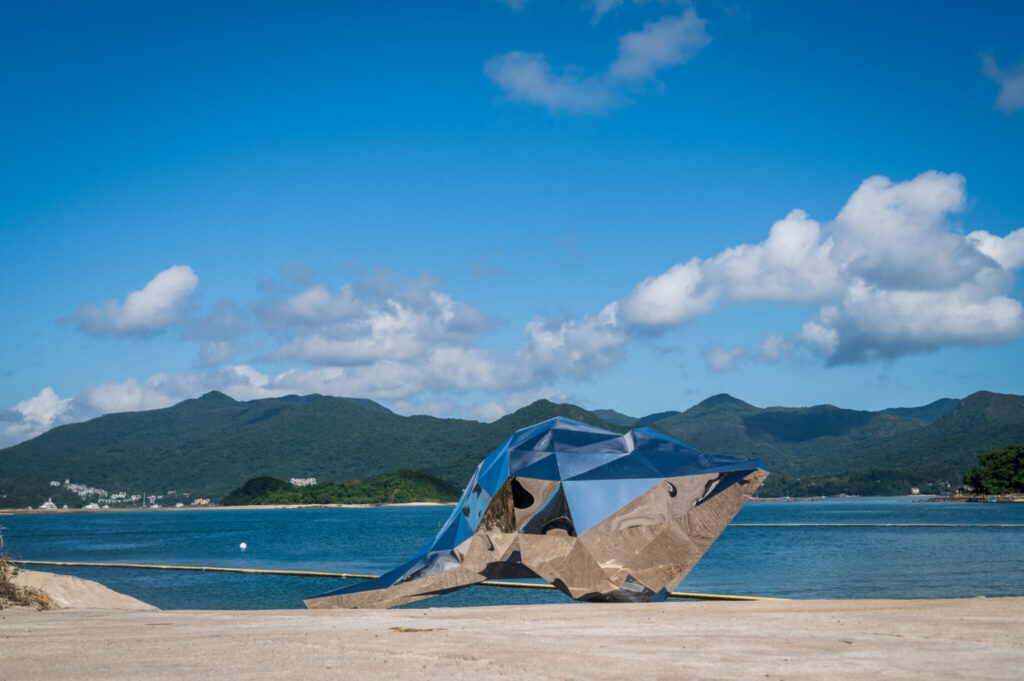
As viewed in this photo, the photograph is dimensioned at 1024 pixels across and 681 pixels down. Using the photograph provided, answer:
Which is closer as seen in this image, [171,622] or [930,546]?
[171,622]

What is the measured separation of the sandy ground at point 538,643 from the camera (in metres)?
9.90

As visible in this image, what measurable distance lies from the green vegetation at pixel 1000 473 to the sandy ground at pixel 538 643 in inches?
5361

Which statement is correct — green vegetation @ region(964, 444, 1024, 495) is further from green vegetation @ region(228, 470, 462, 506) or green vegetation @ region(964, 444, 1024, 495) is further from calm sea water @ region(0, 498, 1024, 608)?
green vegetation @ region(228, 470, 462, 506)

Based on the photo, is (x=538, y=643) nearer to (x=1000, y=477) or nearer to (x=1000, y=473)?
(x=1000, y=473)

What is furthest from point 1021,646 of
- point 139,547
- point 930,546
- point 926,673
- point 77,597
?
point 139,547

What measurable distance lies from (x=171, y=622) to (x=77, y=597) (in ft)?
31.1

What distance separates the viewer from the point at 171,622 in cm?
1595

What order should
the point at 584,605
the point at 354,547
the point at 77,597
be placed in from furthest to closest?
1. the point at 354,547
2. the point at 77,597
3. the point at 584,605

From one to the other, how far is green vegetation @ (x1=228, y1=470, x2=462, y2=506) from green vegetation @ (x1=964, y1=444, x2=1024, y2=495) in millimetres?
93668

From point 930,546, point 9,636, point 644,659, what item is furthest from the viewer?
point 930,546

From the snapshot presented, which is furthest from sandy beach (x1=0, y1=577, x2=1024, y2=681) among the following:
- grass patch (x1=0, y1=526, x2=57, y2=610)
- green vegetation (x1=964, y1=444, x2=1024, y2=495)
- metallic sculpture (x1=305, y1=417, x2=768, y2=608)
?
green vegetation (x1=964, y1=444, x2=1024, y2=495)

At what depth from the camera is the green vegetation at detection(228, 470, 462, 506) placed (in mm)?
183000

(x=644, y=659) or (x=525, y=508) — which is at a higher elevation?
(x=525, y=508)

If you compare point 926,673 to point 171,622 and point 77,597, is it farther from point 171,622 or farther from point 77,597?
point 77,597
